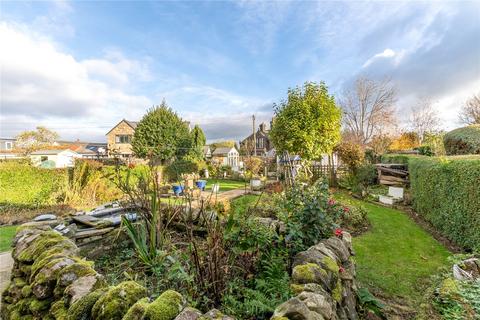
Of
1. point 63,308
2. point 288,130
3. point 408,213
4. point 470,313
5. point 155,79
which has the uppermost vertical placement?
point 155,79

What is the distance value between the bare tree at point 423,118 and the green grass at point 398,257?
820 inches

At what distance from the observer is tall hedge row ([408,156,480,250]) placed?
421cm

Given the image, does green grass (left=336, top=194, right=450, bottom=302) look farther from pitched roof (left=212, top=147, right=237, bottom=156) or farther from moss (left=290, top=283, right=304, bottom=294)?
pitched roof (left=212, top=147, right=237, bottom=156)

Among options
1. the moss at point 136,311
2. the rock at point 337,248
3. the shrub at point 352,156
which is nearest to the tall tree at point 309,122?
the shrub at point 352,156

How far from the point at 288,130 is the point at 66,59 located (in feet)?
30.1

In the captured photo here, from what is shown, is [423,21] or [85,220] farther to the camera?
[423,21]

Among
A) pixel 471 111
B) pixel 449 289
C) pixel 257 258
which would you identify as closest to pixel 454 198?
pixel 449 289

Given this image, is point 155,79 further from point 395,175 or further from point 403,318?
point 395,175

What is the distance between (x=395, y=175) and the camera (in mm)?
10516

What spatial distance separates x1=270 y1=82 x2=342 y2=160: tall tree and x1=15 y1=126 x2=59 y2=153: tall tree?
3413 cm

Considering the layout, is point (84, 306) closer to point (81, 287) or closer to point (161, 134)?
→ point (81, 287)

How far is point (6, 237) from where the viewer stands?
547cm

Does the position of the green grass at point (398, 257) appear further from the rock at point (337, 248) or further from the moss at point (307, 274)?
the moss at point (307, 274)

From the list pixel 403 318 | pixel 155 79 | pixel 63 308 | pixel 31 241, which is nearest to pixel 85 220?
pixel 31 241
